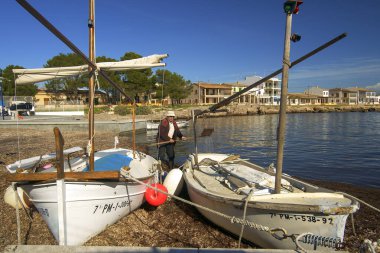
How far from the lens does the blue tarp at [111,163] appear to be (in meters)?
7.34

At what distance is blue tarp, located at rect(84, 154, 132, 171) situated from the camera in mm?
7345

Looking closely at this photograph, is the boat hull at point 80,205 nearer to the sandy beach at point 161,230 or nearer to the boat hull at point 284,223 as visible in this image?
the sandy beach at point 161,230

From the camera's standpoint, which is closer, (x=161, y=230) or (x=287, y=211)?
(x=287, y=211)

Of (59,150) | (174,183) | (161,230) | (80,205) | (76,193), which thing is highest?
(59,150)

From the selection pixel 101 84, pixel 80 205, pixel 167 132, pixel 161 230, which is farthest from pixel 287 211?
pixel 101 84

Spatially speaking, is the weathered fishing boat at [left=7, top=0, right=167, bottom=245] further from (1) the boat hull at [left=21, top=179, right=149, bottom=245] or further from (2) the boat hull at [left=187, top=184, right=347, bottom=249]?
(2) the boat hull at [left=187, top=184, right=347, bottom=249]

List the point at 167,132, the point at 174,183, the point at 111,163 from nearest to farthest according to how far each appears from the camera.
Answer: the point at 111,163, the point at 174,183, the point at 167,132

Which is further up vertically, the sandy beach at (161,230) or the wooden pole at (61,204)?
the wooden pole at (61,204)

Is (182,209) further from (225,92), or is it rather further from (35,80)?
(225,92)

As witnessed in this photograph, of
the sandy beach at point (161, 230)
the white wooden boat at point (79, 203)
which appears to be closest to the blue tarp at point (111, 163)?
the white wooden boat at point (79, 203)

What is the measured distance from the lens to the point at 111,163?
7719 mm

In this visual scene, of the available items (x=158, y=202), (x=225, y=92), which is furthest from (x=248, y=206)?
(x=225, y=92)

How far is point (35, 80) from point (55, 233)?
4.48m

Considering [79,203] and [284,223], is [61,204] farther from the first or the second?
Result: [284,223]
